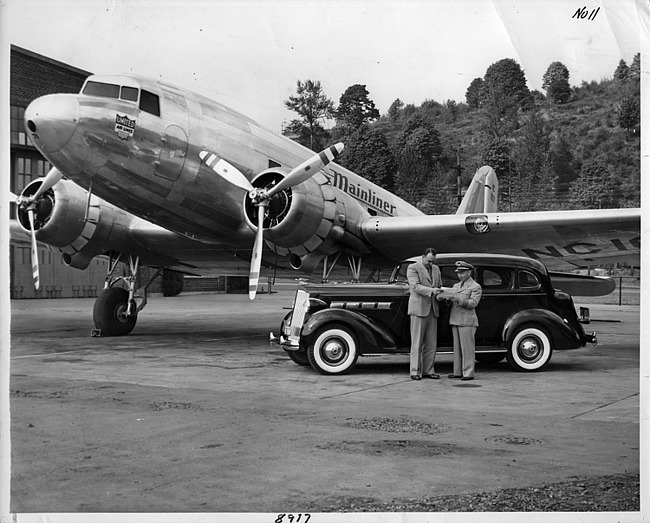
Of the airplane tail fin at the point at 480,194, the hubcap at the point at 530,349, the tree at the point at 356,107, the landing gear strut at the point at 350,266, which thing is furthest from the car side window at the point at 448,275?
the airplane tail fin at the point at 480,194

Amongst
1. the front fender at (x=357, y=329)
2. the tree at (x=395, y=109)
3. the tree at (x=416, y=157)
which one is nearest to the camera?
the front fender at (x=357, y=329)

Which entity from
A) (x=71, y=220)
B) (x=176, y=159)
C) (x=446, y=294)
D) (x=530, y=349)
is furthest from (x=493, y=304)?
(x=71, y=220)

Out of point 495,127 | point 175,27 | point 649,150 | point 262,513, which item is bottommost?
point 262,513

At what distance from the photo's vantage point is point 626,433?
5734mm

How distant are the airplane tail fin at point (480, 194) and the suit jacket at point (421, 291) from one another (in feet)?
32.4

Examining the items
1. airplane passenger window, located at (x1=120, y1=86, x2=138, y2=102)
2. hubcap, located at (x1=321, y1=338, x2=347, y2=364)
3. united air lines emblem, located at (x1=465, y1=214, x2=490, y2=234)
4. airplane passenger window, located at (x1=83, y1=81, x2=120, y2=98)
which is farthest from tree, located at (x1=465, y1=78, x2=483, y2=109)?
airplane passenger window, located at (x1=83, y1=81, x2=120, y2=98)

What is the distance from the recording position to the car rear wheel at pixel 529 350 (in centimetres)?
955

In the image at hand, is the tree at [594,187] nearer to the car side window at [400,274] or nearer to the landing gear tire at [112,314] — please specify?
the car side window at [400,274]

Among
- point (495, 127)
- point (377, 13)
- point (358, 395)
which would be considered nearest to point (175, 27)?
point (377, 13)

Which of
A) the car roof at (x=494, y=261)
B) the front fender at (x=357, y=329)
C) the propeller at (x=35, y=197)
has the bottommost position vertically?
the front fender at (x=357, y=329)

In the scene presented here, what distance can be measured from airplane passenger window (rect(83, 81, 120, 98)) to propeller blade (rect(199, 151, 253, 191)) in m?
1.68

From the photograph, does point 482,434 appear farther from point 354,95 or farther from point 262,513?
point 354,95

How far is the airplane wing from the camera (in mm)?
12466

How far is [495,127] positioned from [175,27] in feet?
38.6
